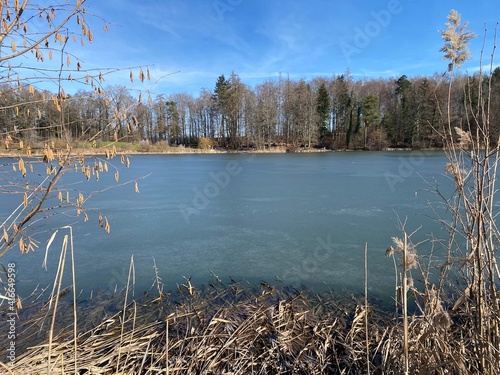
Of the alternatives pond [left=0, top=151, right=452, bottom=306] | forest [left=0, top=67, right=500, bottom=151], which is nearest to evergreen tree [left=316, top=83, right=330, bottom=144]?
forest [left=0, top=67, right=500, bottom=151]

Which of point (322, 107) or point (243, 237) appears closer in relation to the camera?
point (243, 237)

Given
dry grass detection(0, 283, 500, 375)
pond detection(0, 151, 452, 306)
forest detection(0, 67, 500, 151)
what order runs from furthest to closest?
forest detection(0, 67, 500, 151)
pond detection(0, 151, 452, 306)
dry grass detection(0, 283, 500, 375)

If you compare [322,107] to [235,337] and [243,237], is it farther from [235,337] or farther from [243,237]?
[235,337]

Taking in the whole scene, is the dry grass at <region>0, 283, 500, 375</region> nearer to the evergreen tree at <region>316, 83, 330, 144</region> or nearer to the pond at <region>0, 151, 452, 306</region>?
the pond at <region>0, 151, 452, 306</region>

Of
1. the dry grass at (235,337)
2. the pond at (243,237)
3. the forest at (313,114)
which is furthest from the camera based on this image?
the forest at (313,114)

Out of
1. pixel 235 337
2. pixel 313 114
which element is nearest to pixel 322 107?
pixel 313 114

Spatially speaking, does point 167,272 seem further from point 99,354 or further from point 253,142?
point 253,142

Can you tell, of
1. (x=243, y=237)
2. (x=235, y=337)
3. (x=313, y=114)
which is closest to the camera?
(x=235, y=337)

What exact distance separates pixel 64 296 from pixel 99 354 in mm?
1263

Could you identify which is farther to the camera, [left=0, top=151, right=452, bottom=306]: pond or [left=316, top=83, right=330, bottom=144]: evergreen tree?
[left=316, top=83, right=330, bottom=144]: evergreen tree

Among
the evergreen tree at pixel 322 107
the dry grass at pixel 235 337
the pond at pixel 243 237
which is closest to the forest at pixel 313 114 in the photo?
the evergreen tree at pixel 322 107

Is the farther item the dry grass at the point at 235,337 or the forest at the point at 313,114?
the forest at the point at 313,114

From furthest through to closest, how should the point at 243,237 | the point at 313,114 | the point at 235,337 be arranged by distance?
the point at 313,114 < the point at 243,237 < the point at 235,337

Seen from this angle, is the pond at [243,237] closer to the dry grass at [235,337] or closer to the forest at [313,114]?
the dry grass at [235,337]
